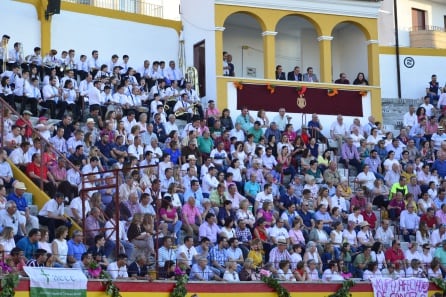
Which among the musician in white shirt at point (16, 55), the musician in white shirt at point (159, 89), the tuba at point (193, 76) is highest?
the musician in white shirt at point (16, 55)

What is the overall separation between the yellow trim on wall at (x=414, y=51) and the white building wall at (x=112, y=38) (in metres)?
7.28

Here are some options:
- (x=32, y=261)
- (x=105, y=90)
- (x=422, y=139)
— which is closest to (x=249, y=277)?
(x=32, y=261)

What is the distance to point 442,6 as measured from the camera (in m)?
46.1

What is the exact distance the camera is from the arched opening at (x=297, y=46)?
38.4m

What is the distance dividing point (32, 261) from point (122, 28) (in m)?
15.0

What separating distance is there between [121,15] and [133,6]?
12.9 ft

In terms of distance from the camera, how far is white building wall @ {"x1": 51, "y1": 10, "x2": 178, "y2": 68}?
34.0 metres

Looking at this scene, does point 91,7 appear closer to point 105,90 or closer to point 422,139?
point 105,90

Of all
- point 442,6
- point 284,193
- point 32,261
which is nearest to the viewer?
point 32,261

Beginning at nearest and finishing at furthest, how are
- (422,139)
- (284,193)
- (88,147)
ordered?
1. (88,147)
2. (284,193)
3. (422,139)

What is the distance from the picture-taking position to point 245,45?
3800 centimetres

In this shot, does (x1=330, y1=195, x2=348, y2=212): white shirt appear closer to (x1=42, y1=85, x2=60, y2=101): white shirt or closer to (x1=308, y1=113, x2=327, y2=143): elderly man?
(x1=308, y1=113, x2=327, y2=143): elderly man

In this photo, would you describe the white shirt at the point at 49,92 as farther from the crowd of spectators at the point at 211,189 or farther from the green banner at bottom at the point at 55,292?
the green banner at bottom at the point at 55,292


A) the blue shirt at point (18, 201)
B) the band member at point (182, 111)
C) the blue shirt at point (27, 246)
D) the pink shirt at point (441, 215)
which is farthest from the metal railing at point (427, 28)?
the blue shirt at point (27, 246)
